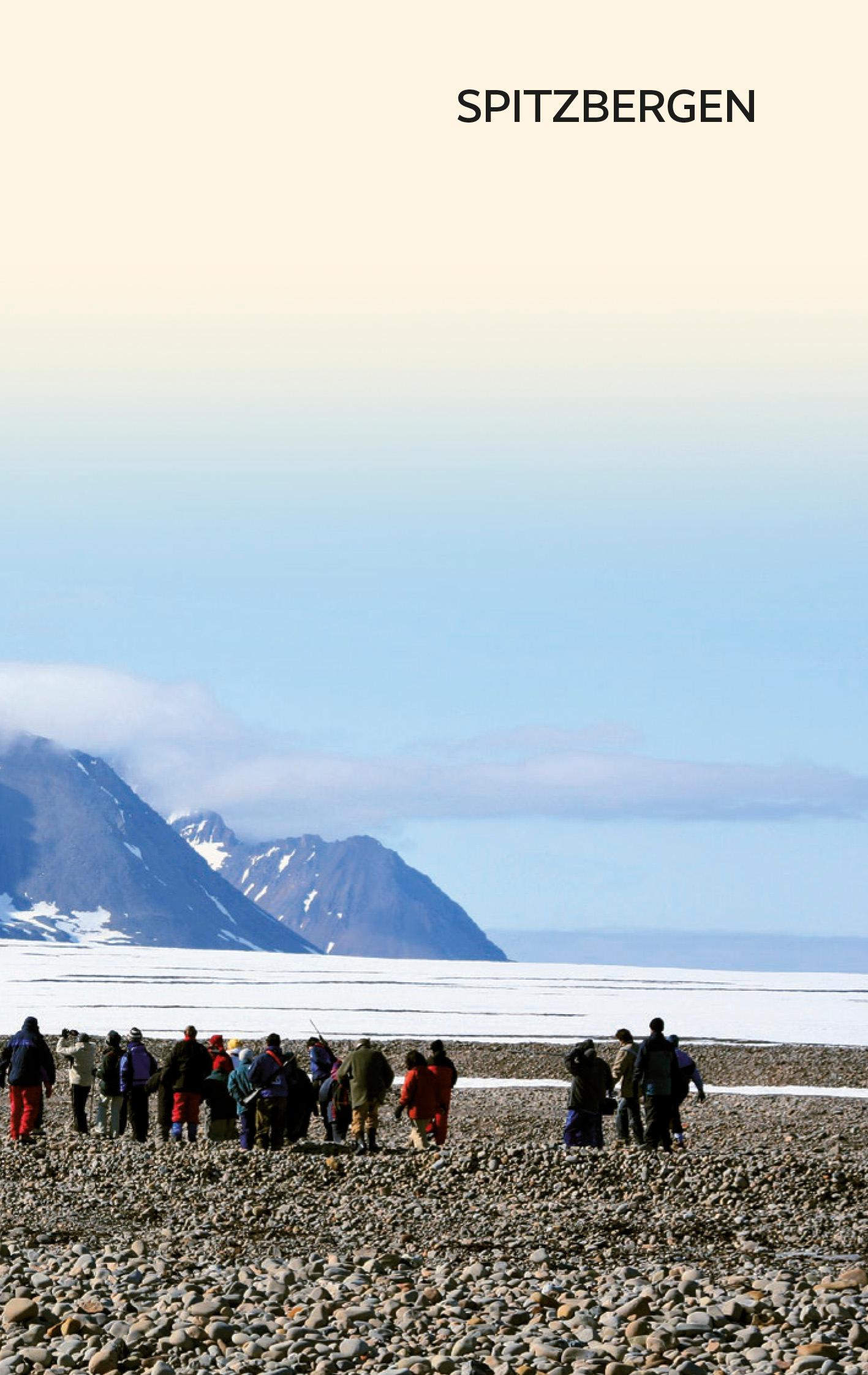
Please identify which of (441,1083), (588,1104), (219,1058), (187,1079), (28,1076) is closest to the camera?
(588,1104)

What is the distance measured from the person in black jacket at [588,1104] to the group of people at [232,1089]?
77.5 inches

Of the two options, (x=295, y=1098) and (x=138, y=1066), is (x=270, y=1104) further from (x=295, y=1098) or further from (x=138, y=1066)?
(x=138, y=1066)

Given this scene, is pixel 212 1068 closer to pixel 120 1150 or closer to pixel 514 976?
pixel 120 1150

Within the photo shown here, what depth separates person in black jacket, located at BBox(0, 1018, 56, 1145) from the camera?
83.9ft

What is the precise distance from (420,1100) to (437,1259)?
846 cm

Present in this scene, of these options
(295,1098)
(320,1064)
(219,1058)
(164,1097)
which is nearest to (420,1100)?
(295,1098)

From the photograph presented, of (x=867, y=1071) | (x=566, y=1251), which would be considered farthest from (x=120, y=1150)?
(x=867, y=1071)

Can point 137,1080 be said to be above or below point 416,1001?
above

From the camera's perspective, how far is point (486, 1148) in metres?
22.0

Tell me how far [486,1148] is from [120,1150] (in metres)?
5.56

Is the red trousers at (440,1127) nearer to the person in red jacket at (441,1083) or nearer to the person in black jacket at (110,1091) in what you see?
the person in red jacket at (441,1083)

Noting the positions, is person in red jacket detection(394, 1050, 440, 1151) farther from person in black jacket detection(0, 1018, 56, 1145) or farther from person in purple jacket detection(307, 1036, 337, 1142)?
person in black jacket detection(0, 1018, 56, 1145)

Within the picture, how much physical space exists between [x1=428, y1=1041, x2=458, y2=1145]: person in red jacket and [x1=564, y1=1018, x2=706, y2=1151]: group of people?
1932mm

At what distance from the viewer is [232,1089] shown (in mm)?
23234
